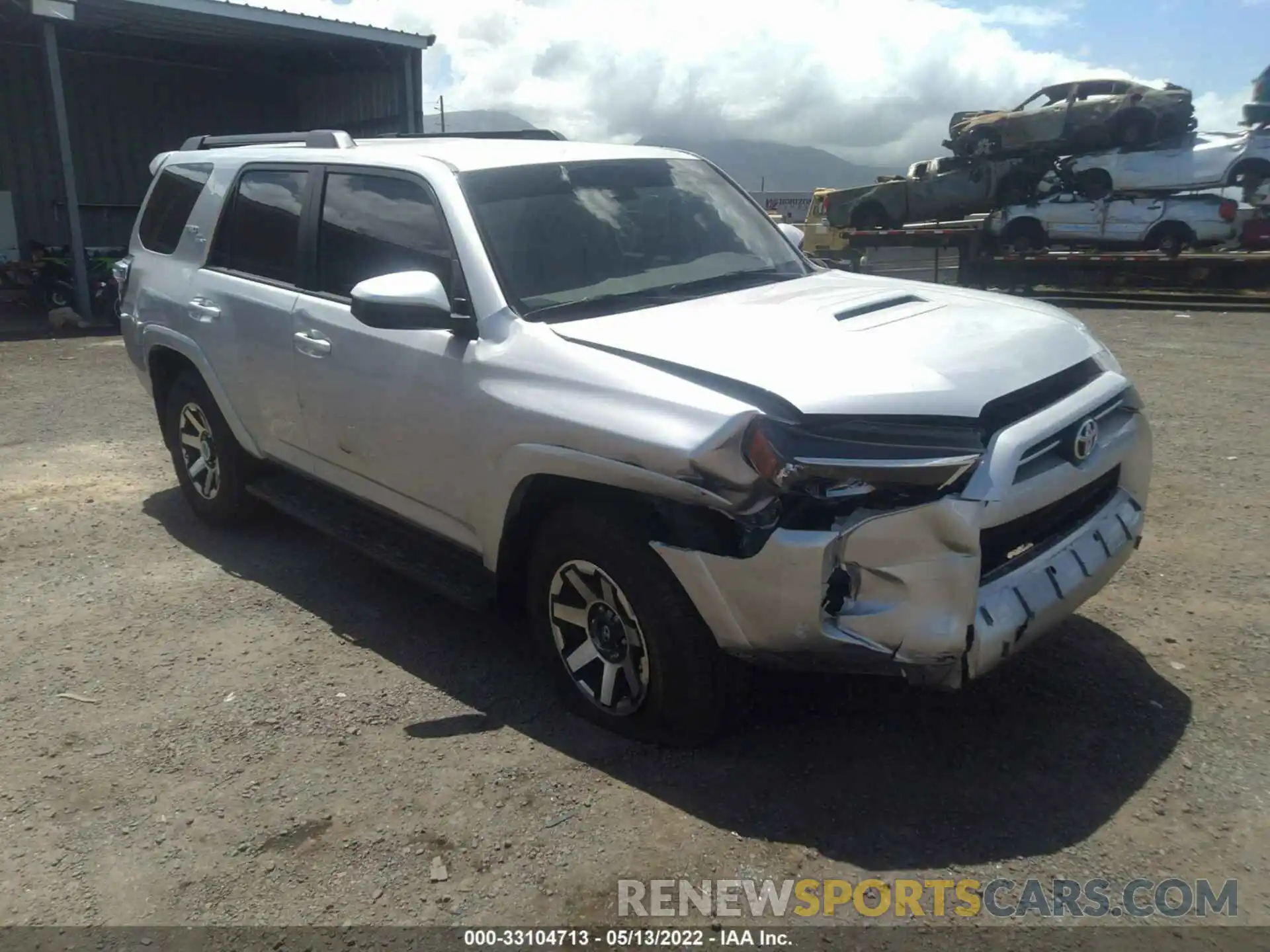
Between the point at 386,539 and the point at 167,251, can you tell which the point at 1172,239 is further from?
the point at 386,539

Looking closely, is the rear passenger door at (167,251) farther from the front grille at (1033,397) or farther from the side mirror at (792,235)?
the front grille at (1033,397)

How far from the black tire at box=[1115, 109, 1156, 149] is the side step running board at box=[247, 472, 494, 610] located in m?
16.1

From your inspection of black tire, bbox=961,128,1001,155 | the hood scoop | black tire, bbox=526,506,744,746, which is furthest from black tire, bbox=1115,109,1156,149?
black tire, bbox=526,506,744,746

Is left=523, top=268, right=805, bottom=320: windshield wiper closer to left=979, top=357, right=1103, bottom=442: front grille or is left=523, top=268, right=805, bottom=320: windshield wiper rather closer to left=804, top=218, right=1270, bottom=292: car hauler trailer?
left=979, top=357, right=1103, bottom=442: front grille

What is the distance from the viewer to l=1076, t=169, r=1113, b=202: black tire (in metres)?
17.0

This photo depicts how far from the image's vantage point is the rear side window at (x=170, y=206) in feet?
18.2

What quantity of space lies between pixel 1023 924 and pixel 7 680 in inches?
147

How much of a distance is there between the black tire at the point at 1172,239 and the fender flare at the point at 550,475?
A: 1548 cm

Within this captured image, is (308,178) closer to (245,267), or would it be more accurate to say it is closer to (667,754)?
(245,267)

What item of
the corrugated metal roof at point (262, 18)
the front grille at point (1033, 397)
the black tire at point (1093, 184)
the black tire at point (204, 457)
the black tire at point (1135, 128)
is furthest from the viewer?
the black tire at point (1093, 184)

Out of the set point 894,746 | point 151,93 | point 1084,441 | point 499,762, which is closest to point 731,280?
point 1084,441

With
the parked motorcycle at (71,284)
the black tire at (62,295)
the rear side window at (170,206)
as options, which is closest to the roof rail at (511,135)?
the rear side window at (170,206)

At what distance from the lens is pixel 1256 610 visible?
4.37m

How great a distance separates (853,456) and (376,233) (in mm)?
2337
